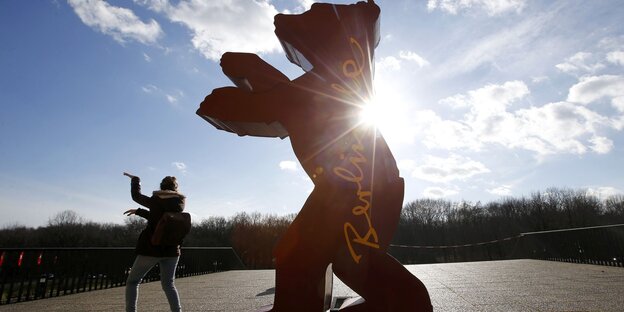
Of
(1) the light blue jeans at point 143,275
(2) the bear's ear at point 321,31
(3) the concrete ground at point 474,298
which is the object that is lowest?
(3) the concrete ground at point 474,298

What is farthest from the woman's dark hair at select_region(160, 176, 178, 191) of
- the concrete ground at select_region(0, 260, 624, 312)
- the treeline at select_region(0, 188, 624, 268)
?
the treeline at select_region(0, 188, 624, 268)

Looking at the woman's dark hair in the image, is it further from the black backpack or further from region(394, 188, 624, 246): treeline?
region(394, 188, 624, 246): treeline

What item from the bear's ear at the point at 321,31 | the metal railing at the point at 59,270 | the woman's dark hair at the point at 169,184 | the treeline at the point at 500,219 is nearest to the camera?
the bear's ear at the point at 321,31

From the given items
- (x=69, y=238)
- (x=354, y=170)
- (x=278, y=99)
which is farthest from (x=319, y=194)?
(x=69, y=238)

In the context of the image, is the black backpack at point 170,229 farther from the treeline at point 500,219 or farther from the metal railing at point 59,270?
the treeline at point 500,219

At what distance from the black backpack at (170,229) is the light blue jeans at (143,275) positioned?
205 millimetres

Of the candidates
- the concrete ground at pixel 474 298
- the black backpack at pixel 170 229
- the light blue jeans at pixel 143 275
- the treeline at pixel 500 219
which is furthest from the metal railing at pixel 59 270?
the treeline at pixel 500 219

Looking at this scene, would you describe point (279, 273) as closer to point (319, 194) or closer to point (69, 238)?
point (319, 194)

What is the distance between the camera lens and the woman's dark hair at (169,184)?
4.25 metres

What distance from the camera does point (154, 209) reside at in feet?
13.3

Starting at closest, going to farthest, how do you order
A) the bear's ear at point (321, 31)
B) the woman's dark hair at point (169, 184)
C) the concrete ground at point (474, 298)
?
1. the bear's ear at point (321, 31)
2. the woman's dark hair at point (169, 184)
3. the concrete ground at point (474, 298)

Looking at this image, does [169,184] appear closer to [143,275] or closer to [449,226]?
[143,275]

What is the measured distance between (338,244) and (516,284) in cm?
615

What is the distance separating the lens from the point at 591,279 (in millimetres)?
7547
